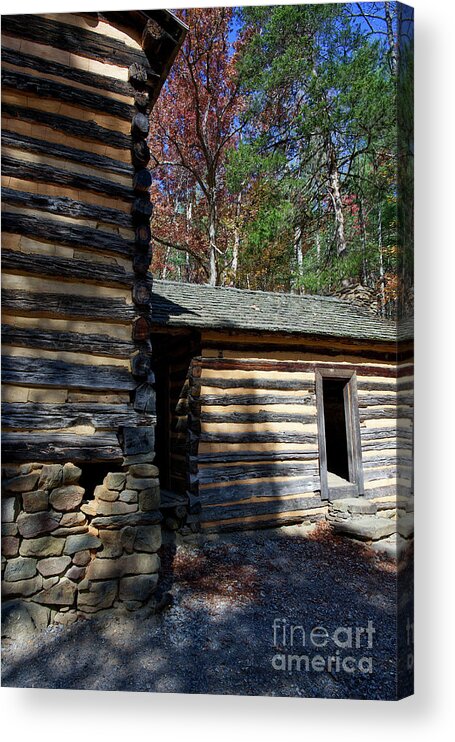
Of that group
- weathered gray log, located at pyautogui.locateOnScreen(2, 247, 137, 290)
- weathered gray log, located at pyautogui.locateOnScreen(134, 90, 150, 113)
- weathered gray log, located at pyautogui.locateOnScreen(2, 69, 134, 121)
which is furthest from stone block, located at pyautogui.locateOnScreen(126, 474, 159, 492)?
weathered gray log, located at pyautogui.locateOnScreen(134, 90, 150, 113)

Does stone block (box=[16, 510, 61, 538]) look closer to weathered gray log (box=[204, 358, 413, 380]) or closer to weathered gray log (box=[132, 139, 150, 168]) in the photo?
weathered gray log (box=[132, 139, 150, 168])

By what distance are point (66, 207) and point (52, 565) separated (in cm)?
256

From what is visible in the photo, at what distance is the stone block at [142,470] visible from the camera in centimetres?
336

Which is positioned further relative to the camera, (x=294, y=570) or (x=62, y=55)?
(x=294, y=570)

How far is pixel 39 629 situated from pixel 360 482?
417cm

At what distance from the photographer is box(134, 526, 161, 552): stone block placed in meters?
3.29

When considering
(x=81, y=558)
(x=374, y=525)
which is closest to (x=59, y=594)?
(x=81, y=558)

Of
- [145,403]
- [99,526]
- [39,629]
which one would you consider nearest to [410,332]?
[145,403]

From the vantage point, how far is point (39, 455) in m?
3.04

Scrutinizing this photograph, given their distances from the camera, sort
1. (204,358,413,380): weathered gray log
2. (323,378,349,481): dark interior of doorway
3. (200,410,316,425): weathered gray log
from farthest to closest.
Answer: (323,378,349,481): dark interior of doorway → (204,358,413,380): weathered gray log → (200,410,316,425): weathered gray log

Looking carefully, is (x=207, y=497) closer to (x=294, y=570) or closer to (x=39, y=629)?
(x=294, y=570)

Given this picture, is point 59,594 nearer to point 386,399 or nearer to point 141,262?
point 141,262

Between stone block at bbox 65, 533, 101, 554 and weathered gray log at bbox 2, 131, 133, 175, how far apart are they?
2767 millimetres

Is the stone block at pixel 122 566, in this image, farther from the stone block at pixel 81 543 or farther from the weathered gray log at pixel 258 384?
the weathered gray log at pixel 258 384
